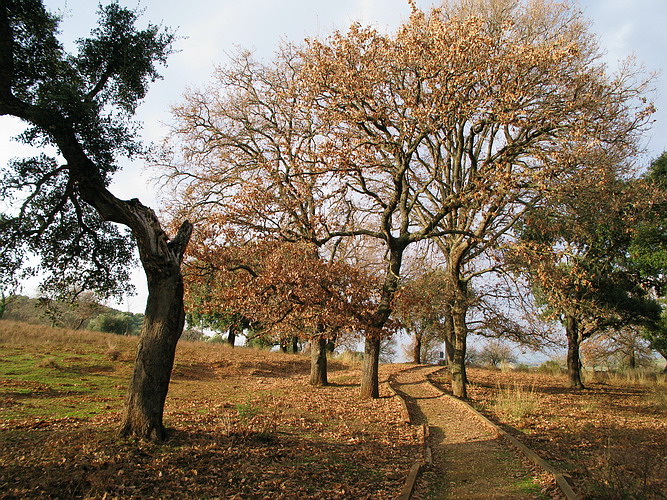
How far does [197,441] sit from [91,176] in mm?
5343

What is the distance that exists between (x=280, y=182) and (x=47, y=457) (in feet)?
34.0

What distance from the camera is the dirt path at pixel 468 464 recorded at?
6512 mm

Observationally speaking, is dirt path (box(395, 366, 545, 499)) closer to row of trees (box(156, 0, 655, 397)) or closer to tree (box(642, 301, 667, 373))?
row of trees (box(156, 0, 655, 397))

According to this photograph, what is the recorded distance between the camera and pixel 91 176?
26.2ft

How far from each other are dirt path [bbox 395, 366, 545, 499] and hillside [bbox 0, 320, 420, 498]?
553 millimetres

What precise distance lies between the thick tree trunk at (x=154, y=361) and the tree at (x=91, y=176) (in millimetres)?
17

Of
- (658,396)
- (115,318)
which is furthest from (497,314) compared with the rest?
(115,318)

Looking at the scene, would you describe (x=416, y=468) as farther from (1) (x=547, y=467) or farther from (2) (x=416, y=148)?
(2) (x=416, y=148)

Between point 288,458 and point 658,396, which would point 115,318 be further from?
point 658,396

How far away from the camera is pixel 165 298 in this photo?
7824 mm

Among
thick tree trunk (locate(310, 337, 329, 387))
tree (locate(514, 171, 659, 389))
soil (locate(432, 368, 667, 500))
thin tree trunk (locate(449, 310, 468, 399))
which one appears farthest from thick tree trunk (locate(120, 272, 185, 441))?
thin tree trunk (locate(449, 310, 468, 399))

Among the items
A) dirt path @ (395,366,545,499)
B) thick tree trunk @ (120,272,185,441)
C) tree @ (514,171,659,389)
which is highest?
tree @ (514,171,659,389)

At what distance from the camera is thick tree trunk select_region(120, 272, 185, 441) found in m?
7.12

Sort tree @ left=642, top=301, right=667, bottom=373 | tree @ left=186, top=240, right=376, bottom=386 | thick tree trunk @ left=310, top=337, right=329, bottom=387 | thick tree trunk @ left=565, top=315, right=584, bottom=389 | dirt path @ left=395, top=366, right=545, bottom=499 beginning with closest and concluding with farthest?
dirt path @ left=395, top=366, right=545, bottom=499 < tree @ left=186, top=240, right=376, bottom=386 < thick tree trunk @ left=310, top=337, right=329, bottom=387 < tree @ left=642, top=301, right=667, bottom=373 < thick tree trunk @ left=565, top=315, right=584, bottom=389
